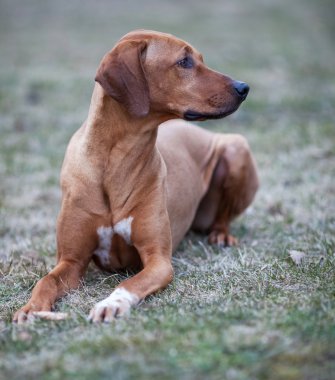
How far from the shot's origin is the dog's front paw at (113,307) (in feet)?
12.5

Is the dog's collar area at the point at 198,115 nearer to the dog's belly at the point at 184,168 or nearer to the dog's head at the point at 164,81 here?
the dog's head at the point at 164,81

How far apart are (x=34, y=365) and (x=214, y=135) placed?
3771mm

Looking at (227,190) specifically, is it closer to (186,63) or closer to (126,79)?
(186,63)

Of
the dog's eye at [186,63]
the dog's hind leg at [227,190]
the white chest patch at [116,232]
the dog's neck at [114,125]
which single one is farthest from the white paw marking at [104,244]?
the dog's hind leg at [227,190]

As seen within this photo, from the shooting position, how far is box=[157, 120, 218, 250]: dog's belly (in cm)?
530

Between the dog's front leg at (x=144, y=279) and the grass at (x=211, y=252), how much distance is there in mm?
90

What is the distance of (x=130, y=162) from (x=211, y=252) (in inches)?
54.6

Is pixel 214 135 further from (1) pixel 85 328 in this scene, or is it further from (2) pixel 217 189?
(1) pixel 85 328

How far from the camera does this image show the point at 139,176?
468 centimetres

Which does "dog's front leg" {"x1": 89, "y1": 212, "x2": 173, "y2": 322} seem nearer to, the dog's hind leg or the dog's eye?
the dog's eye

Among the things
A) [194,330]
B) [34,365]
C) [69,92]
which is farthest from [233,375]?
[69,92]

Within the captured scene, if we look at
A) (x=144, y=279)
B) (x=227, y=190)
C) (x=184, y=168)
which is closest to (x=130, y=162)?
(x=144, y=279)

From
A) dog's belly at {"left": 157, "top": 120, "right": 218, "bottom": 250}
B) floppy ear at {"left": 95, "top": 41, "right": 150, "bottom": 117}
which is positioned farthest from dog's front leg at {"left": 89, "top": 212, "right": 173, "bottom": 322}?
floppy ear at {"left": 95, "top": 41, "right": 150, "bottom": 117}

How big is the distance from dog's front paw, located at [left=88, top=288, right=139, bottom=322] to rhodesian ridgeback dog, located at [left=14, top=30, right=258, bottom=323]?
5 centimetres
